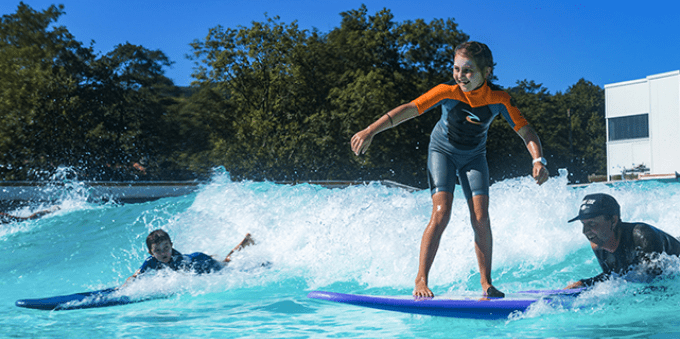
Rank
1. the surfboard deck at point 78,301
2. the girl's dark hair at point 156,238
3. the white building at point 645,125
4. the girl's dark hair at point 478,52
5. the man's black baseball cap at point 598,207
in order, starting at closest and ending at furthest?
the man's black baseball cap at point 598,207 → the girl's dark hair at point 478,52 → the surfboard deck at point 78,301 → the girl's dark hair at point 156,238 → the white building at point 645,125

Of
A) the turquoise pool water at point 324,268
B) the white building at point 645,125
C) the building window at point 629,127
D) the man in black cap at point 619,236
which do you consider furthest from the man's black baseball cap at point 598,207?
the building window at point 629,127

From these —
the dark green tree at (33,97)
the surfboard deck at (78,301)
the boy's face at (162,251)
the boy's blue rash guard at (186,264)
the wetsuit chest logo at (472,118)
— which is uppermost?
the dark green tree at (33,97)

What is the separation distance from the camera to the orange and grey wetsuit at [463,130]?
13.6 feet

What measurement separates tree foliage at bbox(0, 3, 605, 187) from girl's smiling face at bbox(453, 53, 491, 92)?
2278 centimetres

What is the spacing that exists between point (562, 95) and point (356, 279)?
6644 cm

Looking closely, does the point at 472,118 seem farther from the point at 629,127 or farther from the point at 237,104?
the point at 629,127

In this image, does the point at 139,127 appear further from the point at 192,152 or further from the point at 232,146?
the point at 232,146

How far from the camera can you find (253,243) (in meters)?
7.66

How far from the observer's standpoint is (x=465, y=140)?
14.0ft

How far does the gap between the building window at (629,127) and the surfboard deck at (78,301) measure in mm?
35449

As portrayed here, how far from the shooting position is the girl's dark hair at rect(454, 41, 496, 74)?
3992 mm

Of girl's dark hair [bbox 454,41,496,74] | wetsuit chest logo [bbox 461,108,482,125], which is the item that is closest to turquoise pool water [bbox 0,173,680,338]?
wetsuit chest logo [bbox 461,108,482,125]

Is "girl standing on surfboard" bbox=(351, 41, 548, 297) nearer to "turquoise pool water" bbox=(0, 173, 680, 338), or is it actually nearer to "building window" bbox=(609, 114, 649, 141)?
"turquoise pool water" bbox=(0, 173, 680, 338)

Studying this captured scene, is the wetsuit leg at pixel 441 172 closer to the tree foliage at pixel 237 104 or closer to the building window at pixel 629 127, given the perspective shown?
the tree foliage at pixel 237 104
